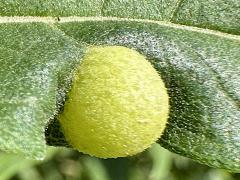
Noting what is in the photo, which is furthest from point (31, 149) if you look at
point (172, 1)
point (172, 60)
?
point (172, 1)

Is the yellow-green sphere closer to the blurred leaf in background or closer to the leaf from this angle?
the leaf

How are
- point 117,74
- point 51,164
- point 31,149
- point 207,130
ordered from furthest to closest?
point 51,164
point 207,130
point 117,74
point 31,149

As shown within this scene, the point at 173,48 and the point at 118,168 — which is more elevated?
the point at 173,48

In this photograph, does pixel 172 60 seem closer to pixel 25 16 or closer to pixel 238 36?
pixel 238 36

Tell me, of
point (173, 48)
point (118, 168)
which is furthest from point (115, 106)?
point (118, 168)

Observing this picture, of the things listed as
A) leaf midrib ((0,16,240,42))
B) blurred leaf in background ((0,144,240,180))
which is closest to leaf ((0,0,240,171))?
leaf midrib ((0,16,240,42))

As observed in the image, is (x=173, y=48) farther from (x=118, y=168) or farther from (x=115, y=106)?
(x=118, y=168)

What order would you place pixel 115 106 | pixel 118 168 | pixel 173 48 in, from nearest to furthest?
pixel 115 106, pixel 173 48, pixel 118 168
